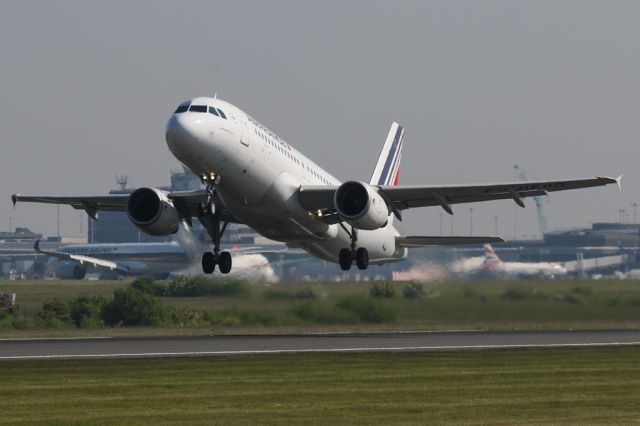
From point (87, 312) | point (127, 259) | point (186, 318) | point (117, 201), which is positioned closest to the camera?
point (117, 201)

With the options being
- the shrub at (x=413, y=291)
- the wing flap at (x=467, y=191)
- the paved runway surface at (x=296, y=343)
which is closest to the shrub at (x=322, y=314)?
the shrub at (x=413, y=291)

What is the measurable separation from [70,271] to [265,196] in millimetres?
103831

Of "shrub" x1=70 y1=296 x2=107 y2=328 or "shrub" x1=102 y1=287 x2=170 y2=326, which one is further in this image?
"shrub" x1=102 y1=287 x2=170 y2=326

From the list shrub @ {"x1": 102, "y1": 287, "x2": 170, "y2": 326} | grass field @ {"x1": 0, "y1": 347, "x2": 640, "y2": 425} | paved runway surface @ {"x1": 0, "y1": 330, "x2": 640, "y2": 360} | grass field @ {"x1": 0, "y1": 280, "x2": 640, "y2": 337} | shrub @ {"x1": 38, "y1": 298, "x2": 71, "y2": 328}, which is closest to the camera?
grass field @ {"x1": 0, "y1": 347, "x2": 640, "y2": 425}

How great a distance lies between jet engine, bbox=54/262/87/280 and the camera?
450 ft

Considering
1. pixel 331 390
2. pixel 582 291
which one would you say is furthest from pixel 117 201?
pixel 331 390

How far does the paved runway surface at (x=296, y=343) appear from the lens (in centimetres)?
3716

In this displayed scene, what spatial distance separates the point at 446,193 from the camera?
46312 millimetres

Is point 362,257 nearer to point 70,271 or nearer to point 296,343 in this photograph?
point 296,343

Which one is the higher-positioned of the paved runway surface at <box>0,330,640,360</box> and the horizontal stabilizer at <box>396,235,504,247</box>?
the horizontal stabilizer at <box>396,235,504,247</box>

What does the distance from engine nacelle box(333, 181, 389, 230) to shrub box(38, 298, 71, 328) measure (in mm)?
18000

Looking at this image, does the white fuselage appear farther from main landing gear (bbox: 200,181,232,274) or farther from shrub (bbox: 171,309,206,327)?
shrub (bbox: 171,309,206,327)

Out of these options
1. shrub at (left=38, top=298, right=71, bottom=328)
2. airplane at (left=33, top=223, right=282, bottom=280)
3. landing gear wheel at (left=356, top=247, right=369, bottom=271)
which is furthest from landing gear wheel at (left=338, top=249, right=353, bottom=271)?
airplane at (left=33, top=223, right=282, bottom=280)

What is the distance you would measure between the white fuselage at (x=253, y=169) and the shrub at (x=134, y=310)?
11.6 metres
